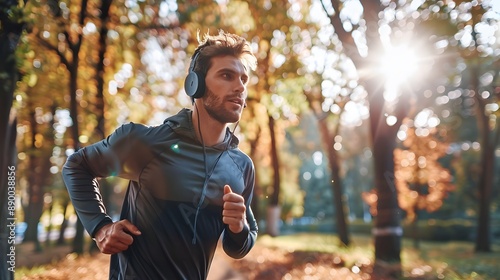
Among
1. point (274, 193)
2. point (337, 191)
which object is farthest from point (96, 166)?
point (274, 193)

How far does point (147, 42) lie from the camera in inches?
642

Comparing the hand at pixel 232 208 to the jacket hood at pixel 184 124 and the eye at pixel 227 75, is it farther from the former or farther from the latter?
the eye at pixel 227 75

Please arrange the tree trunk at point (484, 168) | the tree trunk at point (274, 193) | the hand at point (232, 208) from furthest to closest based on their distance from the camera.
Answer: the tree trunk at point (274, 193) → the tree trunk at point (484, 168) → the hand at point (232, 208)

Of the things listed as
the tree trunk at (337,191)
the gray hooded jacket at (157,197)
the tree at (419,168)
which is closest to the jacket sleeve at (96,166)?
the gray hooded jacket at (157,197)

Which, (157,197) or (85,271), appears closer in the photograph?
(157,197)

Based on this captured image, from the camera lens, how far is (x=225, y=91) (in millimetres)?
2576

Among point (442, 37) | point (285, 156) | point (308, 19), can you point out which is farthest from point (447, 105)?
point (442, 37)

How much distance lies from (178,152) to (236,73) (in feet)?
1.84

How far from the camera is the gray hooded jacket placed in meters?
2.29

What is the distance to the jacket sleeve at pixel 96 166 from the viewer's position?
231cm

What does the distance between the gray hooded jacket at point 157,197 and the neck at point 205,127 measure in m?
0.09

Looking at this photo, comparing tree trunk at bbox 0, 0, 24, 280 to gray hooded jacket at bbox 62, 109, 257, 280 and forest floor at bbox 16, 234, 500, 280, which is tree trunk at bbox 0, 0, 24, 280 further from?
gray hooded jacket at bbox 62, 109, 257, 280

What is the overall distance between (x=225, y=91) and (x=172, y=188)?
62 cm

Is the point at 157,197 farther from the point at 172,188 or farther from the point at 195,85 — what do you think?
the point at 195,85
